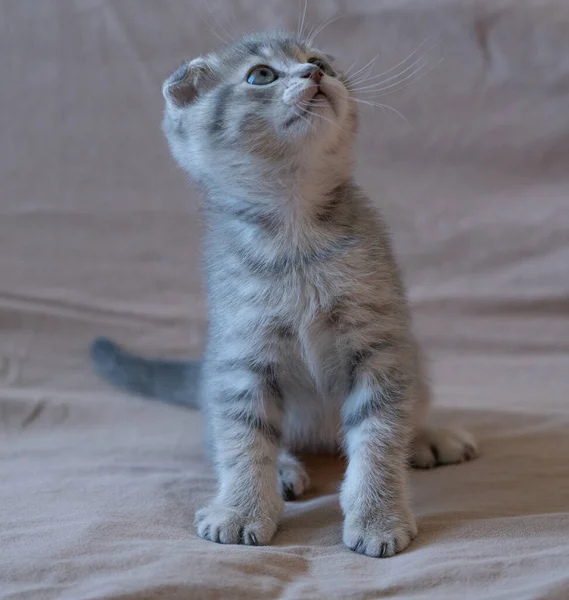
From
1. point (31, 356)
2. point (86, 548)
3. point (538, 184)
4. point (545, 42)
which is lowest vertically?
point (31, 356)

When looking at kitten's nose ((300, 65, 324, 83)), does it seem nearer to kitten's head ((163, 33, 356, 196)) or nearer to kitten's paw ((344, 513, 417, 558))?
kitten's head ((163, 33, 356, 196))

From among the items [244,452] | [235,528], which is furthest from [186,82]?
[235,528]

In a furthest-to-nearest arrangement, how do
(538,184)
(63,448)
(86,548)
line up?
1. (538,184)
2. (63,448)
3. (86,548)

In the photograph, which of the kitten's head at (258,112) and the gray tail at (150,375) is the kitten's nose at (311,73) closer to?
the kitten's head at (258,112)

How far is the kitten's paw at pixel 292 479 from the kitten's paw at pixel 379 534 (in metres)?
0.24

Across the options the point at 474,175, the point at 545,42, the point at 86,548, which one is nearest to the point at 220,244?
the point at 86,548

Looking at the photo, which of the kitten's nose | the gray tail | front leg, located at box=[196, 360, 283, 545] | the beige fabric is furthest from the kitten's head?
the beige fabric

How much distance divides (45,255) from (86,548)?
1268 mm

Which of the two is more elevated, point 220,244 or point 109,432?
point 220,244

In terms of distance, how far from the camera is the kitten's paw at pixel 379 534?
4.17 ft

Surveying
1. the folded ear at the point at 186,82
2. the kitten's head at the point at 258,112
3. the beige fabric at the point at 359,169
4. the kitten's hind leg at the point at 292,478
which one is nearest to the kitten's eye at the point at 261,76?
the kitten's head at the point at 258,112

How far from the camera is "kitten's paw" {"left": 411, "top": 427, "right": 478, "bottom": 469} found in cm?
171

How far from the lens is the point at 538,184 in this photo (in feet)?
7.82

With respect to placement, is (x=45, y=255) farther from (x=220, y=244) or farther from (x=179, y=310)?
(x=220, y=244)
